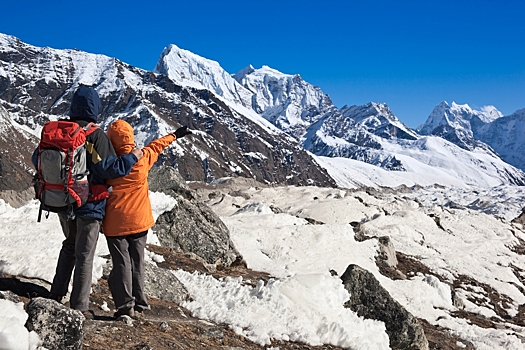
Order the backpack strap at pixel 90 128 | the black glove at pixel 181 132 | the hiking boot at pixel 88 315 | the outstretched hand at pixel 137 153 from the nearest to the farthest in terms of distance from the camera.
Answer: the backpack strap at pixel 90 128
the hiking boot at pixel 88 315
the outstretched hand at pixel 137 153
the black glove at pixel 181 132

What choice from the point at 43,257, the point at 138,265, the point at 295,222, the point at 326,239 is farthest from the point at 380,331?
the point at 295,222

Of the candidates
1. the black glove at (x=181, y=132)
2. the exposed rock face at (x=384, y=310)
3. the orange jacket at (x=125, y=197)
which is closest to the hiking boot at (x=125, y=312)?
the orange jacket at (x=125, y=197)

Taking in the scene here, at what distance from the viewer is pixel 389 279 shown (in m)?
23.8

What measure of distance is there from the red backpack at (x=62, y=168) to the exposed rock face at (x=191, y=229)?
9857 mm

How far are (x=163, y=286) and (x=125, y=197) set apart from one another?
11.9ft

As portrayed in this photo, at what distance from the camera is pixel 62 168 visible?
6.69 metres

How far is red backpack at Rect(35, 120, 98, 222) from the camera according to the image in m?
6.68

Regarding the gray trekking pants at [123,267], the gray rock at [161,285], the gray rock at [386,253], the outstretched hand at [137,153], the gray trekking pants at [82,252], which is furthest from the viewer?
the gray rock at [386,253]

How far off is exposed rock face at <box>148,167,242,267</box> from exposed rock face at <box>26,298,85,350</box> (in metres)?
10.7

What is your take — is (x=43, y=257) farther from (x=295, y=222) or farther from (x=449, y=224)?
(x=449, y=224)

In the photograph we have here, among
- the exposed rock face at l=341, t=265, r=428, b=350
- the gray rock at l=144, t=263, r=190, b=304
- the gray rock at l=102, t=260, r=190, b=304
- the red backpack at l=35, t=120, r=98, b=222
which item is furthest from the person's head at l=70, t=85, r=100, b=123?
the exposed rock face at l=341, t=265, r=428, b=350

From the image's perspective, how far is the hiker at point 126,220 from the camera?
771 centimetres

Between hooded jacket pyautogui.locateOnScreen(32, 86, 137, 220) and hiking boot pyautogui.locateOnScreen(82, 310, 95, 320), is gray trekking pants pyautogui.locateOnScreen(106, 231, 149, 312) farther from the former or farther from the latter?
hooded jacket pyautogui.locateOnScreen(32, 86, 137, 220)

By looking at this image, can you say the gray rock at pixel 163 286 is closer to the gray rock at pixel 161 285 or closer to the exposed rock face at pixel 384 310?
the gray rock at pixel 161 285
